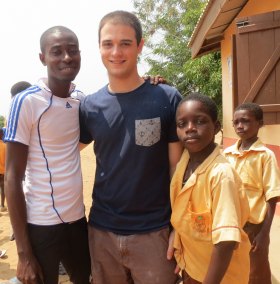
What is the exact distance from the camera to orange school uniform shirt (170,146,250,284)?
1.63 meters

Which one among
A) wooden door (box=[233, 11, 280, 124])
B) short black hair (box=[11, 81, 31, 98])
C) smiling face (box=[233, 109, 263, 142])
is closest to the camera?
smiling face (box=[233, 109, 263, 142])

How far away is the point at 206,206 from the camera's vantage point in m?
1.72

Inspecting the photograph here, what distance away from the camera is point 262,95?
3840 mm

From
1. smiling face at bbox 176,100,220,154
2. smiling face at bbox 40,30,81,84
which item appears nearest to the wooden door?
smiling face at bbox 176,100,220,154

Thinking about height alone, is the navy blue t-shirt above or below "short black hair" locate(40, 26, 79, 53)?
below

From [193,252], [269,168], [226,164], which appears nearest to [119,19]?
[226,164]

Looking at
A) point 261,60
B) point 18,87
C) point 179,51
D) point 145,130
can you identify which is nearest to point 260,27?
point 261,60

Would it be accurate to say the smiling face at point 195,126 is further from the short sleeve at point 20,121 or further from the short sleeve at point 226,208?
the short sleeve at point 20,121

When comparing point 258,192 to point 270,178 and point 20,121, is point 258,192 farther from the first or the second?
point 20,121

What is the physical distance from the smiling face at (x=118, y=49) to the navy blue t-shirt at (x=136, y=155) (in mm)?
127

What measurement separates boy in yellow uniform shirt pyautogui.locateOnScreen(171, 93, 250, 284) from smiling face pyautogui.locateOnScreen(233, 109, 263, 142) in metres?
1.02

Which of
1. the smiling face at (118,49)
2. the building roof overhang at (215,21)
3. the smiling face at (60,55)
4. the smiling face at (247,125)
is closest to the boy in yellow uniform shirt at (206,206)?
the smiling face at (118,49)

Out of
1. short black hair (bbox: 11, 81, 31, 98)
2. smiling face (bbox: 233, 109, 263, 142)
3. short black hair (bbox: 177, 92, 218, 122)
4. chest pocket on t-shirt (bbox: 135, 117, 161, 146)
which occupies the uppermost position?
short black hair (bbox: 11, 81, 31, 98)

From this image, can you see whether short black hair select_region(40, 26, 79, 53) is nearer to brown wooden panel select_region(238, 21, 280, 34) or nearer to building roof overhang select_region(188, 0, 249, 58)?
brown wooden panel select_region(238, 21, 280, 34)
